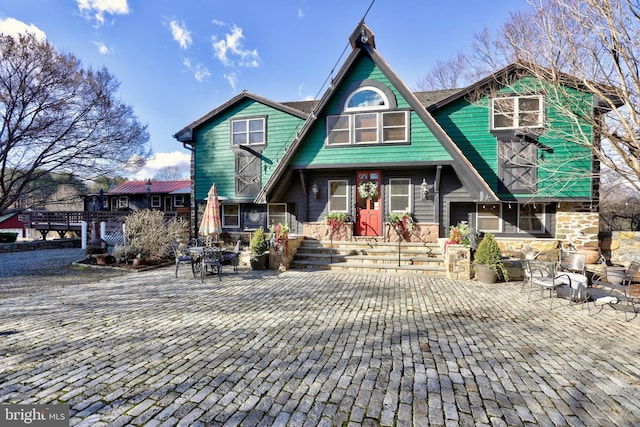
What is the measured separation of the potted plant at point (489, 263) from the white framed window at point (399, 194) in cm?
383

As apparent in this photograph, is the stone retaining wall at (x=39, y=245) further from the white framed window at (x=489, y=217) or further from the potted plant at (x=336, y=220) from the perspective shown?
the white framed window at (x=489, y=217)

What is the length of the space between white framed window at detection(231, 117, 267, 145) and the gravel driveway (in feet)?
24.6

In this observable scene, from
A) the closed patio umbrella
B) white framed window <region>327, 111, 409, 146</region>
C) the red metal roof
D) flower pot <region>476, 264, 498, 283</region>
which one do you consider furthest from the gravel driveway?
the red metal roof

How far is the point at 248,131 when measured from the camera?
13.9 metres

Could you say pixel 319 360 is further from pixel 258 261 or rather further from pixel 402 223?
pixel 402 223

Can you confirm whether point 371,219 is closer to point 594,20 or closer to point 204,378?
point 594,20

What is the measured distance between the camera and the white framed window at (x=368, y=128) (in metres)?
11.2

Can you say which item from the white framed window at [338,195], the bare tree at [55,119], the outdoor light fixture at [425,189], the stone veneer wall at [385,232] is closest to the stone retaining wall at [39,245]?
the bare tree at [55,119]

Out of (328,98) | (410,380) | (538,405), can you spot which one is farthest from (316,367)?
(328,98)

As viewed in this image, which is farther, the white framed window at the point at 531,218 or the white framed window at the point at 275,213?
the white framed window at the point at 275,213

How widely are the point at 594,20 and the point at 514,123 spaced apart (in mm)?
4777

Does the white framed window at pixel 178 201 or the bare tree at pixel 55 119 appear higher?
the bare tree at pixel 55 119

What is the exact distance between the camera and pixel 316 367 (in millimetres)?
3461

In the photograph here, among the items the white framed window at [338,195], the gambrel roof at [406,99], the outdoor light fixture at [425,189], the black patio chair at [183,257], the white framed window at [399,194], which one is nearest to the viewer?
the black patio chair at [183,257]
